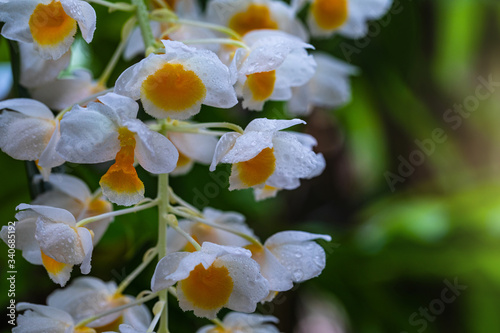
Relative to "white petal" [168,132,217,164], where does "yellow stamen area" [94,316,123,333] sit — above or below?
below

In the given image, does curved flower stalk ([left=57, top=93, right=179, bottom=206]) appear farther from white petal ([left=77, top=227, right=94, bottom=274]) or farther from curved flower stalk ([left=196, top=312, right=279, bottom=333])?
curved flower stalk ([left=196, top=312, right=279, bottom=333])

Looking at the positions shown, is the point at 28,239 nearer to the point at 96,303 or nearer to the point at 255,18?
the point at 96,303

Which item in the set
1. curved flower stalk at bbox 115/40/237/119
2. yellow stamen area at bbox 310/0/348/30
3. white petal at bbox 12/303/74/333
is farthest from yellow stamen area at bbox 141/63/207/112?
yellow stamen area at bbox 310/0/348/30

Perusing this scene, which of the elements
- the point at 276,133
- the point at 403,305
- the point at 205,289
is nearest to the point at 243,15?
the point at 276,133

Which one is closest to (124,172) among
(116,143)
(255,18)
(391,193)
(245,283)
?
(116,143)

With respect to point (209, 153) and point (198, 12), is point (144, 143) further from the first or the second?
point (198, 12)

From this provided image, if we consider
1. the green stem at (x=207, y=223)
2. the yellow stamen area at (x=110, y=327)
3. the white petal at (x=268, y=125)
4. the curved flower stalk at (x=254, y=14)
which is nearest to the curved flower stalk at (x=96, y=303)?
the yellow stamen area at (x=110, y=327)
